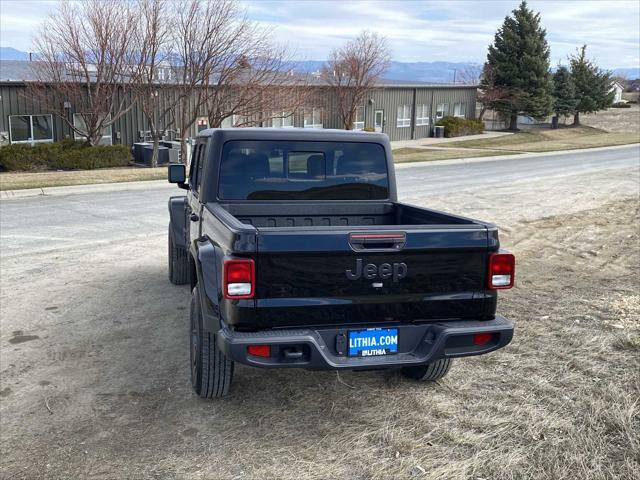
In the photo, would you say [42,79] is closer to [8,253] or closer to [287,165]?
[8,253]

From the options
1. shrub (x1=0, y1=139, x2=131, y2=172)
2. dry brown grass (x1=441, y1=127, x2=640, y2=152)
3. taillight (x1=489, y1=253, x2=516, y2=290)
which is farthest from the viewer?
dry brown grass (x1=441, y1=127, x2=640, y2=152)

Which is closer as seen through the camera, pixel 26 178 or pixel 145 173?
pixel 26 178

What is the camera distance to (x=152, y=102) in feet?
86.7

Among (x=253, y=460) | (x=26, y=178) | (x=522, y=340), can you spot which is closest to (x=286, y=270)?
(x=253, y=460)

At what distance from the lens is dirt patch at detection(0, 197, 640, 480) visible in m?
4.17

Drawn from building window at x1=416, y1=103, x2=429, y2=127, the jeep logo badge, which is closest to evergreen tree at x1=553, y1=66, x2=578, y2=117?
building window at x1=416, y1=103, x2=429, y2=127

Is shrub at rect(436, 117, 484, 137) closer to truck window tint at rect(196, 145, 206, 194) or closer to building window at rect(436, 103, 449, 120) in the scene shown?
building window at rect(436, 103, 449, 120)

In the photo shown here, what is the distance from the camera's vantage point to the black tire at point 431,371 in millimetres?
5324

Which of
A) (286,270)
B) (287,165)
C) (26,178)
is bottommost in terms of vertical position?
(26,178)

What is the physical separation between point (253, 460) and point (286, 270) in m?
1.23

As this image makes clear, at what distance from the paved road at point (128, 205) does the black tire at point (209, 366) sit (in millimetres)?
6226

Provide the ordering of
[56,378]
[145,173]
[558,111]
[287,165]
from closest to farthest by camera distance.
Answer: [56,378]
[287,165]
[145,173]
[558,111]

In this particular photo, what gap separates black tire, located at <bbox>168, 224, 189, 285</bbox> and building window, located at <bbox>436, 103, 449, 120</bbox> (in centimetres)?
4111

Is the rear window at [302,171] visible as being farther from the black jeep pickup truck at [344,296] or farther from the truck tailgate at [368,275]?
the truck tailgate at [368,275]
